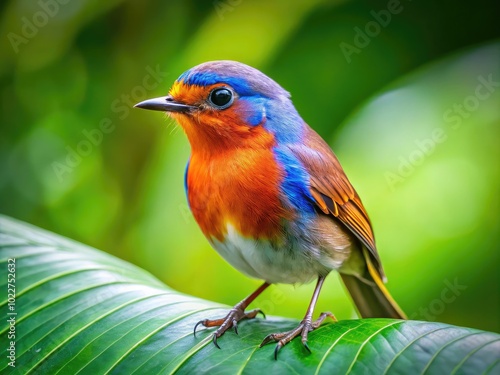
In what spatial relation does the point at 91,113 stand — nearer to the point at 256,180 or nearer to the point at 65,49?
the point at 65,49

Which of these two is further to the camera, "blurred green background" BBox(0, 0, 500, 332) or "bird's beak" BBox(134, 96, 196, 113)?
"blurred green background" BBox(0, 0, 500, 332)

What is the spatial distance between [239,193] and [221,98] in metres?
0.38

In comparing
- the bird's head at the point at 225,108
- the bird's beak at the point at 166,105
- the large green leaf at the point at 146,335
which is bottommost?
the large green leaf at the point at 146,335

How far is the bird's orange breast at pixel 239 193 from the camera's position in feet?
7.01

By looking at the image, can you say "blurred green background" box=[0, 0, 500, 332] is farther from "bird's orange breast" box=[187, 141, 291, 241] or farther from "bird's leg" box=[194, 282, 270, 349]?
"bird's orange breast" box=[187, 141, 291, 241]

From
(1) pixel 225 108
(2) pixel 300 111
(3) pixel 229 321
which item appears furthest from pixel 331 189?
(2) pixel 300 111

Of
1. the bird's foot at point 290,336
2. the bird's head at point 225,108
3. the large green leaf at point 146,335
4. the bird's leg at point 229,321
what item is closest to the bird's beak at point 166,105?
the bird's head at point 225,108

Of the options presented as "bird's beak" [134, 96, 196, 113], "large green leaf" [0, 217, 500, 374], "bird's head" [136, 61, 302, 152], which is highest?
"bird's head" [136, 61, 302, 152]

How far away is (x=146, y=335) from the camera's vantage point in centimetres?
190

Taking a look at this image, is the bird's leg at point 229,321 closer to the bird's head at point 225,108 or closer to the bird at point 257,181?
the bird at point 257,181

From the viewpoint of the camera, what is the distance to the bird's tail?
2680 millimetres

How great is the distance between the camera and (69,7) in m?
4.03

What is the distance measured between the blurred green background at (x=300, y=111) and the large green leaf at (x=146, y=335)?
1297 millimetres

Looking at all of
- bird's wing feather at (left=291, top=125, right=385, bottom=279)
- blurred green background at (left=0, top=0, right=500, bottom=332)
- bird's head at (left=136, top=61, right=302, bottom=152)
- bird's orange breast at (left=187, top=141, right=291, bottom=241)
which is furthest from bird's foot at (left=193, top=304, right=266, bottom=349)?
blurred green background at (left=0, top=0, right=500, bottom=332)
